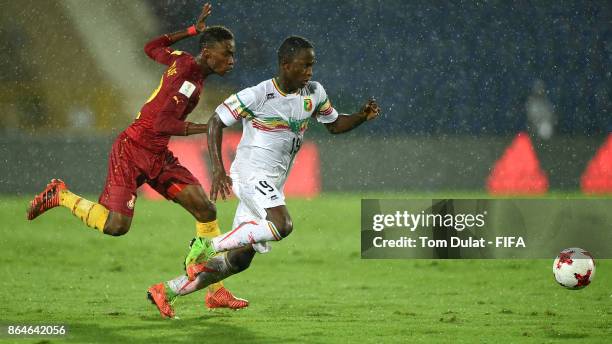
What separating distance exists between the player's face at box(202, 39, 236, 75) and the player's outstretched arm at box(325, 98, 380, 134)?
87 centimetres

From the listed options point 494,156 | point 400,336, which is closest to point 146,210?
point 494,156

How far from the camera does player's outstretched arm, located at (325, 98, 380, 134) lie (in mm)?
6797

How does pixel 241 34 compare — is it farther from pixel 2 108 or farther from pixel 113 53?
pixel 2 108

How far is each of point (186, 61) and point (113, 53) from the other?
539 inches

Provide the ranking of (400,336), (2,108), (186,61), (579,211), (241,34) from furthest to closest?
(241,34), (2,108), (579,211), (186,61), (400,336)

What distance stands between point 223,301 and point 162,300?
57 centimetres

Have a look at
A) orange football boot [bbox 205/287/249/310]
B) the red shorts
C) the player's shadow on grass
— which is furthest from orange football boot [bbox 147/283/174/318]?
the red shorts

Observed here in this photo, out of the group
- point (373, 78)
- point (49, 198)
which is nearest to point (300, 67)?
point (49, 198)

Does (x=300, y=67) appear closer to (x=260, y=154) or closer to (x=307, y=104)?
(x=307, y=104)

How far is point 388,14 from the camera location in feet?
72.9

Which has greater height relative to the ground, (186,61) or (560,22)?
(560,22)

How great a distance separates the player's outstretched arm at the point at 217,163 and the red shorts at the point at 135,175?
32.7 inches

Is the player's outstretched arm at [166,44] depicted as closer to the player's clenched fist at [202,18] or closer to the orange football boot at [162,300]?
the player's clenched fist at [202,18]

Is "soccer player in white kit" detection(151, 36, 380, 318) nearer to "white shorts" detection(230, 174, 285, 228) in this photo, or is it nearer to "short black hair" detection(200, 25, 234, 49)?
"white shorts" detection(230, 174, 285, 228)
